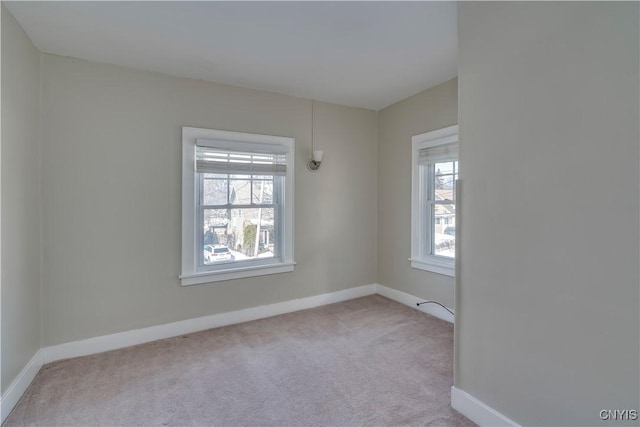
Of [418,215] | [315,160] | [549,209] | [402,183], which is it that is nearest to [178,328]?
[315,160]

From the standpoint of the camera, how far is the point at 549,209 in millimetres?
1423

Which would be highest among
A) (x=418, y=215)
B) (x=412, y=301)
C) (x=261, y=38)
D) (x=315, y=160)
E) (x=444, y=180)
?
(x=261, y=38)

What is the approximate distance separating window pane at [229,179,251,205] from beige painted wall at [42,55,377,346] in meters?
0.52

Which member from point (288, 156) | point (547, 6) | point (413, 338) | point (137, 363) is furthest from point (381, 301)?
point (547, 6)

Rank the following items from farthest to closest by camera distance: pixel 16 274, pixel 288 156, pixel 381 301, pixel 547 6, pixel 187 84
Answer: pixel 381 301 → pixel 288 156 → pixel 187 84 → pixel 16 274 → pixel 547 6

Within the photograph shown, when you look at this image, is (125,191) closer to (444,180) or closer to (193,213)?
(193,213)

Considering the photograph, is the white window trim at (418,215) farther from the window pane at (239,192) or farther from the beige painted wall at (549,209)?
the window pane at (239,192)

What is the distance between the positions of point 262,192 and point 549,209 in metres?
2.62

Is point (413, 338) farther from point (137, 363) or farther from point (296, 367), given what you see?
point (137, 363)

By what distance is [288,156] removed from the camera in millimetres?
3465

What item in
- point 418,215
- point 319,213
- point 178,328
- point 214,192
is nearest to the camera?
point 178,328

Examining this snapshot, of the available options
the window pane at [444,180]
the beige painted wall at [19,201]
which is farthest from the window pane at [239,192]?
the window pane at [444,180]

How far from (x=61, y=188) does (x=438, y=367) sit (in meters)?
3.31

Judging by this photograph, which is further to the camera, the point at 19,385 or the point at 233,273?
the point at 233,273
